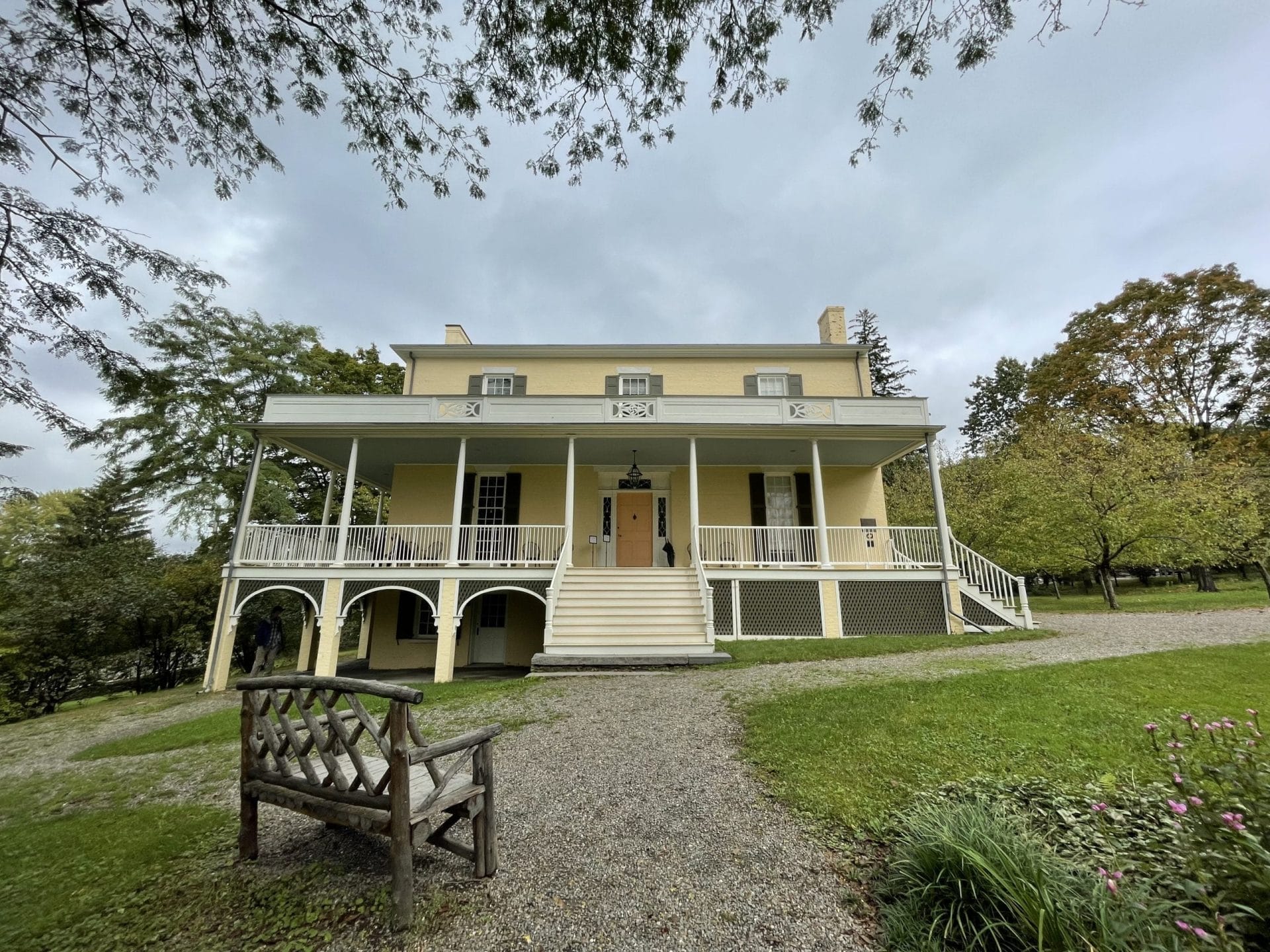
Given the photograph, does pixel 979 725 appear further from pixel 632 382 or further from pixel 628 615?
pixel 632 382

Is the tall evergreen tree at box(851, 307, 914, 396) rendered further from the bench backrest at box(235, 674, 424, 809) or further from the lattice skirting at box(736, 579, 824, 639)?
the bench backrest at box(235, 674, 424, 809)

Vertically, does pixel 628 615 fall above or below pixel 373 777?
above

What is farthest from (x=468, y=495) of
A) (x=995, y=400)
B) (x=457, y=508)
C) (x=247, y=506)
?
(x=995, y=400)

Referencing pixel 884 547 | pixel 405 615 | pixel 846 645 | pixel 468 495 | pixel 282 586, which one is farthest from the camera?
pixel 468 495

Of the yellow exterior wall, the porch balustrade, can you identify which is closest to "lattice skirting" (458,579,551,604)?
the porch balustrade

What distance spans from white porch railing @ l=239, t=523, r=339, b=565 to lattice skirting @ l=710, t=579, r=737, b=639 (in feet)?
26.7

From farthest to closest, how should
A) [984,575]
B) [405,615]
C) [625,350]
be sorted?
[625,350], [405,615], [984,575]

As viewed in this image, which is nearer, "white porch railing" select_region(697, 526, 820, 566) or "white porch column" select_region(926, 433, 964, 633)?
"white porch column" select_region(926, 433, 964, 633)

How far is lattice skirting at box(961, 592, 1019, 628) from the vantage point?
34.6 ft

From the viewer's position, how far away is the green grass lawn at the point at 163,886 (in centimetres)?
228

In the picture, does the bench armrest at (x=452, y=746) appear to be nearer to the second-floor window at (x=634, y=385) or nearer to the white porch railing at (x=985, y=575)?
the white porch railing at (x=985, y=575)

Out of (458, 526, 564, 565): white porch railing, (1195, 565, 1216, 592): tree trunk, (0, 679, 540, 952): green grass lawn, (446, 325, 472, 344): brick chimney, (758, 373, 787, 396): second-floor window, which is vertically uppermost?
(446, 325, 472, 344): brick chimney

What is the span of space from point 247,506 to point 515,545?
18.6ft

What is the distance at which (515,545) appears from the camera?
36.4 ft
